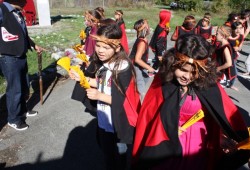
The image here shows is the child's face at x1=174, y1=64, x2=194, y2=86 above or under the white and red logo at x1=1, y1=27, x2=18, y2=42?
above

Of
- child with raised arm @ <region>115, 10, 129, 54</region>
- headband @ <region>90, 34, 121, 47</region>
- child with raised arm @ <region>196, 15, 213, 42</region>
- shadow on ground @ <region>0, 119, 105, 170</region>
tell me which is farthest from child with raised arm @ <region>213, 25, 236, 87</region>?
headband @ <region>90, 34, 121, 47</region>

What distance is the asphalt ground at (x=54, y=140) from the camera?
3.89 metres

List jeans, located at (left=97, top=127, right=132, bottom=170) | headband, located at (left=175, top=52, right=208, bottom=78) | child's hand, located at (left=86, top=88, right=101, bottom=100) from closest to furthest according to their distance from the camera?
headband, located at (left=175, top=52, right=208, bottom=78) < child's hand, located at (left=86, top=88, right=101, bottom=100) < jeans, located at (left=97, top=127, right=132, bottom=170)

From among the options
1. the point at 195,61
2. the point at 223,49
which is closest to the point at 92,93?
the point at 195,61

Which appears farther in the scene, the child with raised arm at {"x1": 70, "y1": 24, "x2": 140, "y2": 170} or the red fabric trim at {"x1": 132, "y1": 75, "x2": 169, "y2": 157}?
the child with raised arm at {"x1": 70, "y1": 24, "x2": 140, "y2": 170}

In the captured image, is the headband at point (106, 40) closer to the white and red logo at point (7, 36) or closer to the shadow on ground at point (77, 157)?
the shadow on ground at point (77, 157)

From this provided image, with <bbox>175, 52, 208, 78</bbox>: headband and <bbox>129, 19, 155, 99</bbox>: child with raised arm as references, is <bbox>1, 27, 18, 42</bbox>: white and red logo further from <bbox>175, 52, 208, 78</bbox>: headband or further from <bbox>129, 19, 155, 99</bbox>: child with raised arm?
<bbox>175, 52, 208, 78</bbox>: headband

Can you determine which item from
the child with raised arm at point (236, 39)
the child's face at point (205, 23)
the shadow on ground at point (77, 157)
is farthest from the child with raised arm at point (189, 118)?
the child's face at point (205, 23)

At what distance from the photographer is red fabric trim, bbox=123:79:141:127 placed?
9.16 ft

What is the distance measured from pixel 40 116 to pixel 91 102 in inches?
92.7

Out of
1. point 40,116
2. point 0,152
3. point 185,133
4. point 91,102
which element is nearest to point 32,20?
point 40,116

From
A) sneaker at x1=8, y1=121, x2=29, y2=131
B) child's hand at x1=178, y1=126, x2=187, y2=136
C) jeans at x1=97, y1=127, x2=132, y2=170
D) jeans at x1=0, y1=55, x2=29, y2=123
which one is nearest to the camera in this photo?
child's hand at x1=178, y1=126, x2=187, y2=136

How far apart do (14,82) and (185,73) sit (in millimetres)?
3038

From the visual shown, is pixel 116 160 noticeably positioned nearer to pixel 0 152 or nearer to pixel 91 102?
pixel 91 102
